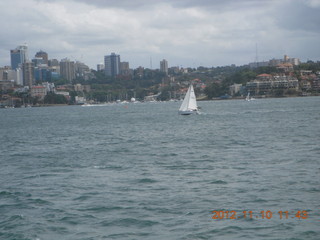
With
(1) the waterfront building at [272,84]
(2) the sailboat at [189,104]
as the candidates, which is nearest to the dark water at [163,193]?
(2) the sailboat at [189,104]

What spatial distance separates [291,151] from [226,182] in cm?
745

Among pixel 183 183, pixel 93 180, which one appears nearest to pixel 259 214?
pixel 183 183

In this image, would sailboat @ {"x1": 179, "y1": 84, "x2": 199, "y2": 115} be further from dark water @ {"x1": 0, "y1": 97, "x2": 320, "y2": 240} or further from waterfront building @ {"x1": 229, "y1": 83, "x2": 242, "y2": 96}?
waterfront building @ {"x1": 229, "y1": 83, "x2": 242, "y2": 96}

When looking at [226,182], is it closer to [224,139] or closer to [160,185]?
[160,185]

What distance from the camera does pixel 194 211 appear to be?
38.5ft
